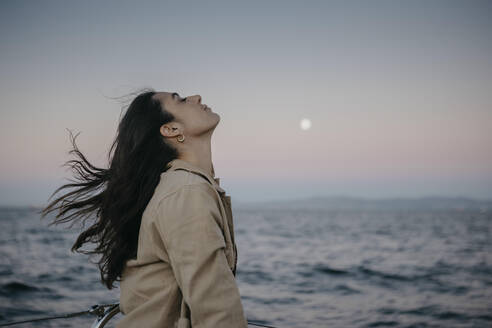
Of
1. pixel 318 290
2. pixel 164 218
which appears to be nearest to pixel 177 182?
pixel 164 218

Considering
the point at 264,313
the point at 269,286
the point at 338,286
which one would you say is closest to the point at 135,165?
the point at 264,313

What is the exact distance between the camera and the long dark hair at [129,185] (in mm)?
1708

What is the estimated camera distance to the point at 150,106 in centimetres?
193

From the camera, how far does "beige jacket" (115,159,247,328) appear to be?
1249mm

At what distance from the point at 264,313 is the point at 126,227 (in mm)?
6631

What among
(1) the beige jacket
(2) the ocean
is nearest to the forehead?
(1) the beige jacket

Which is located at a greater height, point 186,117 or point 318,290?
point 186,117

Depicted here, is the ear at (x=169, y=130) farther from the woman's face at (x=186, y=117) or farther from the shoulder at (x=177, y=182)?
the shoulder at (x=177, y=182)

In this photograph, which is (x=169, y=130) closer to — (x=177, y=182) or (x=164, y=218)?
(x=177, y=182)

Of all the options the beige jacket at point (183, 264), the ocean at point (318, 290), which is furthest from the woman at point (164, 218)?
the ocean at point (318, 290)

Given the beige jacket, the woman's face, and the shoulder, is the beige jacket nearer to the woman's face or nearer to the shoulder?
the shoulder

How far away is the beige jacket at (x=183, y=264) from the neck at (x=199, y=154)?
254mm

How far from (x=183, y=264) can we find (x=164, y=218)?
17 centimetres

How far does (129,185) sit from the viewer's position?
173 cm
